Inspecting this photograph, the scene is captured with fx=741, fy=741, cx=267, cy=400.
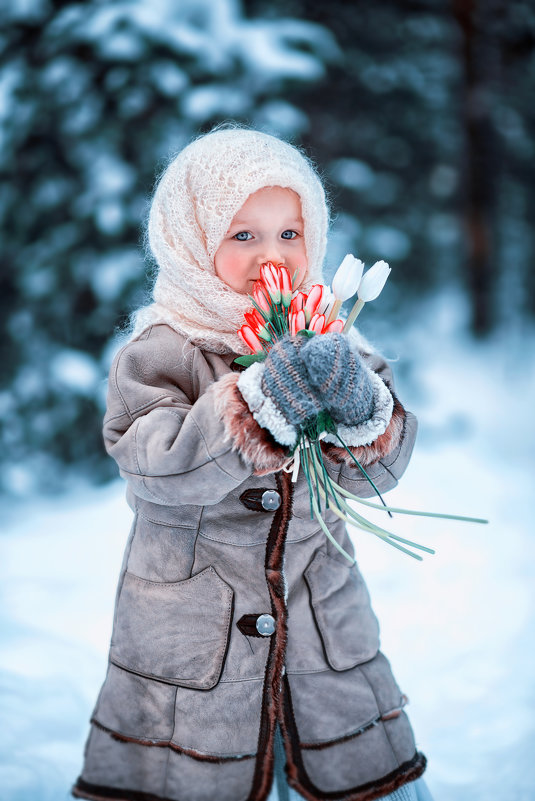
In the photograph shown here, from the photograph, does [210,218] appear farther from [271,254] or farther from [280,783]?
[280,783]

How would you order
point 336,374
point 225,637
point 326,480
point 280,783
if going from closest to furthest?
A: point 336,374 < point 326,480 < point 225,637 < point 280,783

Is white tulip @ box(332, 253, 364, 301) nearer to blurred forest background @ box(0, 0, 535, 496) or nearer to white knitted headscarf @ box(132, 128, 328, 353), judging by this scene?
white knitted headscarf @ box(132, 128, 328, 353)

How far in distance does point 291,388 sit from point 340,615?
1.72 feet

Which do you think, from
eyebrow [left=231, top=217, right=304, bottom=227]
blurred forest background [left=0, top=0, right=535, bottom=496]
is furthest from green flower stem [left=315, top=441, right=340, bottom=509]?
blurred forest background [left=0, top=0, right=535, bottom=496]

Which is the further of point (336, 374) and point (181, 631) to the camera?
point (181, 631)

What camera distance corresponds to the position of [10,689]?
2143mm

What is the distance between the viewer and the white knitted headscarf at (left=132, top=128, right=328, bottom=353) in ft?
4.47

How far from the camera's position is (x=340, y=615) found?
139 centimetres

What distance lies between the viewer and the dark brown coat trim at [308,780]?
49.5 inches

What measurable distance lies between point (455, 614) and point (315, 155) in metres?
2.26

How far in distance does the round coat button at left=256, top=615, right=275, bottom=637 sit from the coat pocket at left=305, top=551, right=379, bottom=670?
11 centimetres

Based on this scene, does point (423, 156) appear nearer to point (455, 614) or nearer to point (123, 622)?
point (455, 614)

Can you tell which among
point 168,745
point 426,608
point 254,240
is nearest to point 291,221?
point 254,240

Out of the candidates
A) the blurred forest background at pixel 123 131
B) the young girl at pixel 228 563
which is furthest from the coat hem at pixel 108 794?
the blurred forest background at pixel 123 131
